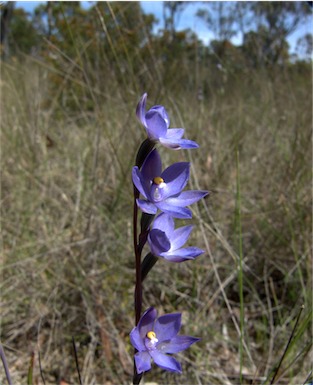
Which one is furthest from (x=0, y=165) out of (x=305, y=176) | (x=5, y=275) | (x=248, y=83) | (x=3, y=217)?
(x=248, y=83)

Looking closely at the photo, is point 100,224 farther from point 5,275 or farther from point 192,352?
point 192,352

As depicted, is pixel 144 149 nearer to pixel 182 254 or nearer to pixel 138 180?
pixel 138 180

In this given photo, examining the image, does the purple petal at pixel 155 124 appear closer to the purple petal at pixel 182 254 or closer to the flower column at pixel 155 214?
the flower column at pixel 155 214

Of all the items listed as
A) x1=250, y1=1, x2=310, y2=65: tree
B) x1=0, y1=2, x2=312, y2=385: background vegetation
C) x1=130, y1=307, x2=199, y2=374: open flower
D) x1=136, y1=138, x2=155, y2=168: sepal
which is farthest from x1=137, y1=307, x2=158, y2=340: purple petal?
x1=250, y1=1, x2=310, y2=65: tree

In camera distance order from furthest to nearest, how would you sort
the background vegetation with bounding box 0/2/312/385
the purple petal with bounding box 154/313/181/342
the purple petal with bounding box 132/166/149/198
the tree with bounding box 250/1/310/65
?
the tree with bounding box 250/1/310/65
the background vegetation with bounding box 0/2/312/385
the purple petal with bounding box 154/313/181/342
the purple petal with bounding box 132/166/149/198

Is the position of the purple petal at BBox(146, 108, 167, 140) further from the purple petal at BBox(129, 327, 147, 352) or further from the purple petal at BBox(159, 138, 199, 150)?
the purple petal at BBox(129, 327, 147, 352)
